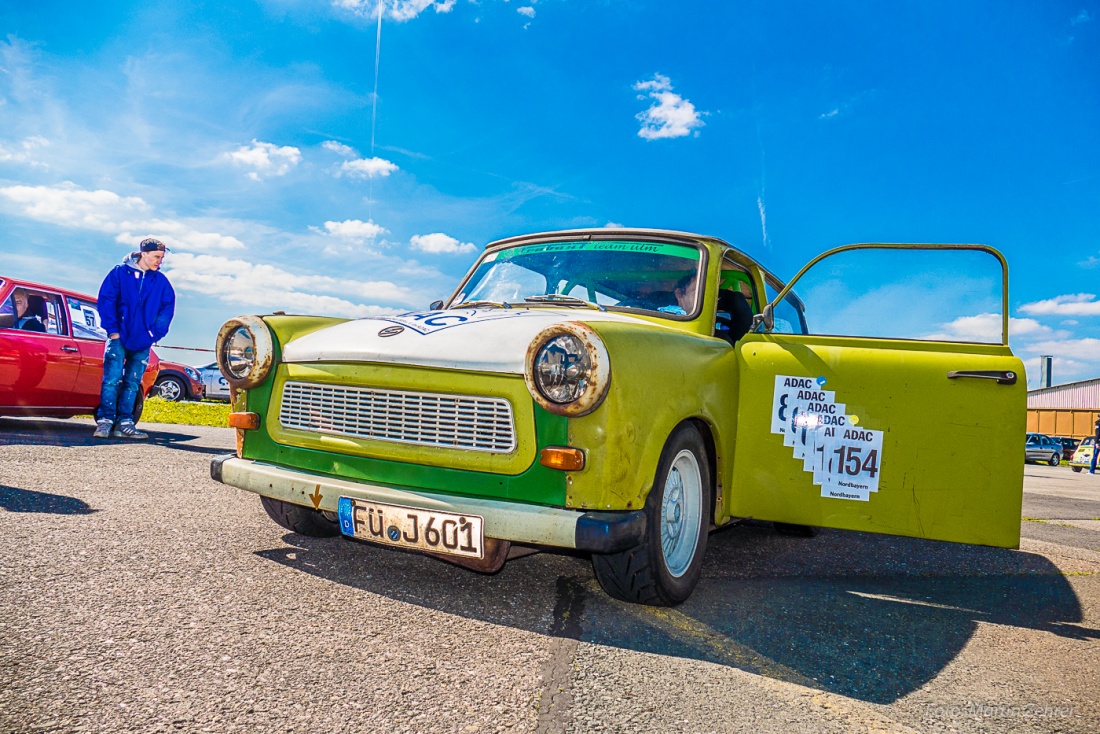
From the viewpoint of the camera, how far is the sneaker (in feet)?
23.5

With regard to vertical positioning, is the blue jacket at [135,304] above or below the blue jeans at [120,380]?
above

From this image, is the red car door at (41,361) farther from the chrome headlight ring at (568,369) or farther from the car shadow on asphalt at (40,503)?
the chrome headlight ring at (568,369)

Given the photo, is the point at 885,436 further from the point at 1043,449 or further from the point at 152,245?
the point at 1043,449

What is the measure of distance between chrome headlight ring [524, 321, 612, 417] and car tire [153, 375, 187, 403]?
13575 millimetres

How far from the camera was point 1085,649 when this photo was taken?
2844mm

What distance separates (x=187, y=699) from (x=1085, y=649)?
306cm

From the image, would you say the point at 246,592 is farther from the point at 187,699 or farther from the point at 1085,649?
the point at 1085,649

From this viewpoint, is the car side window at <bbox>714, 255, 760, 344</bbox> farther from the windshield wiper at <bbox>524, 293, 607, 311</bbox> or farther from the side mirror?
the windshield wiper at <bbox>524, 293, 607, 311</bbox>

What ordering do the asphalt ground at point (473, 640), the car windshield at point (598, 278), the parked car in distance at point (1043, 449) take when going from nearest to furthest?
the asphalt ground at point (473, 640) → the car windshield at point (598, 278) → the parked car in distance at point (1043, 449)

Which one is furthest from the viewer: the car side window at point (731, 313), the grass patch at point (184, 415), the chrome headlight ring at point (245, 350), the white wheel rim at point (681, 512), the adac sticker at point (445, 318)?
the grass patch at point (184, 415)

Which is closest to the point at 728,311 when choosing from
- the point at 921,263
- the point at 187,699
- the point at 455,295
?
the point at 921,263

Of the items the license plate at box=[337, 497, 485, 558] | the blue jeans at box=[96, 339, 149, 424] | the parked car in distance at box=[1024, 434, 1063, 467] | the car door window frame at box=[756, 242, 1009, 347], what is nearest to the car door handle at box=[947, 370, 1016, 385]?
the car door window frame at box=[756, 242, 1009, 347]

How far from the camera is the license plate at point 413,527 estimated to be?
253cm

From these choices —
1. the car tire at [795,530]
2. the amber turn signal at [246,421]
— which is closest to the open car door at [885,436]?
the car tire at [795,530]
